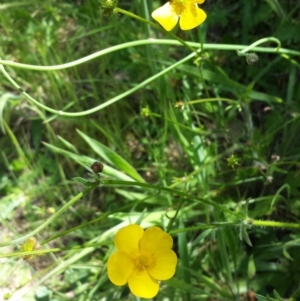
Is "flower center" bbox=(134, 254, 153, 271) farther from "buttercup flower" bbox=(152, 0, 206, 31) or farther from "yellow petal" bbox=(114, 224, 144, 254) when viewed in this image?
"buttercup flower" bbox=(152, 0, 206, 31)

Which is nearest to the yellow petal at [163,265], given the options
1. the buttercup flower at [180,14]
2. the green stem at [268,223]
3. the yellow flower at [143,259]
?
the yellow flower at [143,259]

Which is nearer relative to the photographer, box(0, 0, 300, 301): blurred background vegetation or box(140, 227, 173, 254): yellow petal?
box(140, 227, 173, 254): yellow petal

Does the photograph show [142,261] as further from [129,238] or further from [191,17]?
[191,17]

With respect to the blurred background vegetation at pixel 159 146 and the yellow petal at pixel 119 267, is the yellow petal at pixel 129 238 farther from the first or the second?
the blurred background vegetation at pixel 159 146

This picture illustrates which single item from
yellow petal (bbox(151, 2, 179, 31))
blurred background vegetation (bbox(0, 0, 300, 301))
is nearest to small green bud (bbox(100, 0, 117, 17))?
yellow petal (bbox(151, 2, 179, 31))

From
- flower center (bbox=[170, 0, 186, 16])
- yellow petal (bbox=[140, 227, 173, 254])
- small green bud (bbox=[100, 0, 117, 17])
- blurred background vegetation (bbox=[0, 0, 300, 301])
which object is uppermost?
small green bud (bbox=[100, 0, 117, 17])

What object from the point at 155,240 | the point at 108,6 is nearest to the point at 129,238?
the point at 155,240

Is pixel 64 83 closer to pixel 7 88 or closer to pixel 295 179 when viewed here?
pixel 7 88
